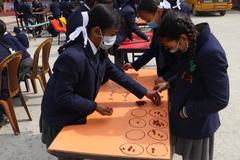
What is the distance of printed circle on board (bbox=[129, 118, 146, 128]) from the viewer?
77.3 inches

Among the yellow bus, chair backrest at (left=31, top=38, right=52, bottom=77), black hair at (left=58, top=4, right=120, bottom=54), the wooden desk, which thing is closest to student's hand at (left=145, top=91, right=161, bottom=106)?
black hair at (left=58, top=4, right=120, bottom=54)

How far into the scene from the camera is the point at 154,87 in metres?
2.59

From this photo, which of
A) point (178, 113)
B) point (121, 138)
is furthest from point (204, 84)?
point (121, 138)

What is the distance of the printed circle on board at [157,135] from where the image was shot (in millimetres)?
1807

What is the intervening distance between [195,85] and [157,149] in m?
0.51

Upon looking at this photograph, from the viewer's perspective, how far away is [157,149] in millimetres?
1686

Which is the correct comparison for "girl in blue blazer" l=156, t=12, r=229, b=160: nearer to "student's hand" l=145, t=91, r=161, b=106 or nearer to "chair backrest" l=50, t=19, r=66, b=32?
"student's hand" l=145, t=91, r=161, b=106

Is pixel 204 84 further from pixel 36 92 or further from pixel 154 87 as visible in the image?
pixel 36 92

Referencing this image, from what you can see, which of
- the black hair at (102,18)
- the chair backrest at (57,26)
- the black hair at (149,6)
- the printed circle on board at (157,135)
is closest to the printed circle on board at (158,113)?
the printed circle on board at (157,135)

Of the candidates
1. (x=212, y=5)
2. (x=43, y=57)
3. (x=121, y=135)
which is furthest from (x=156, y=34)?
(x=212, y=5)

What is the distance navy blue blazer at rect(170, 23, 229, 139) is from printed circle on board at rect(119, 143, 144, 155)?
45cm

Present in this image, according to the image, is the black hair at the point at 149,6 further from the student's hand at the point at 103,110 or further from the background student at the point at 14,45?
the background student at the point at 14,45

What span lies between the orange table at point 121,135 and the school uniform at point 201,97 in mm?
147

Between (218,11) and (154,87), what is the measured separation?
14390 mm
